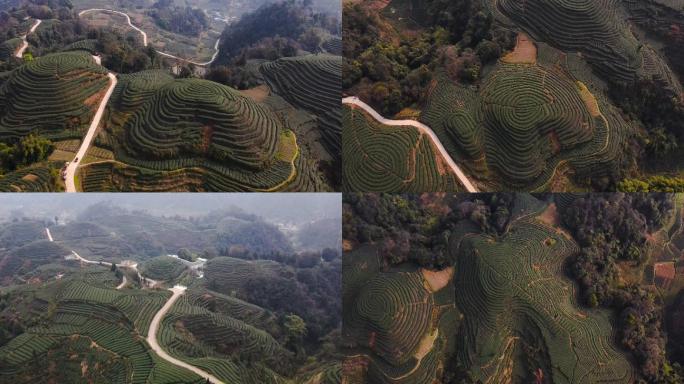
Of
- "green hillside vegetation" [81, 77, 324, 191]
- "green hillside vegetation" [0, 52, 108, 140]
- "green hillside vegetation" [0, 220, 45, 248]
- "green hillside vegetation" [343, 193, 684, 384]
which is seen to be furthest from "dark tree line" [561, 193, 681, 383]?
"green hillside vegetation" [0, 220, 45, 248]

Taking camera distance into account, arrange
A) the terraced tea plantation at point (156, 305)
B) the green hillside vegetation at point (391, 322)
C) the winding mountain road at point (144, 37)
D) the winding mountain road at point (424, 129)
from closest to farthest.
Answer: the terraced tea plantation at point (156, 305) < the green hillside vegetation at point (391, 322) < the winding mountain road at point (424, 129) < the winding mountain road at point (144, 37)

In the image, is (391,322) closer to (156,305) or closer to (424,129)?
(424,129)

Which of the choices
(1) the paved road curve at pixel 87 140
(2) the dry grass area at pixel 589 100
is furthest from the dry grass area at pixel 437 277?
(1) the paved road curve at pixel 87 140

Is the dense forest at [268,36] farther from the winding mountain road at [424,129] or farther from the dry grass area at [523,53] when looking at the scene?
the dry grass area at [523,53]

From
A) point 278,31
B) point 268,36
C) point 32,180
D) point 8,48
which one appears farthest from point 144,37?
point 32,180

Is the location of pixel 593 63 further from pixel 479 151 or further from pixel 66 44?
pixel 66 44

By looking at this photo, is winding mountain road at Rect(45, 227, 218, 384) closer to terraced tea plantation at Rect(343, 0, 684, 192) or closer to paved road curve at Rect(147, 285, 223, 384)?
paved road curve at Rect(147, 285, 223, 384)
